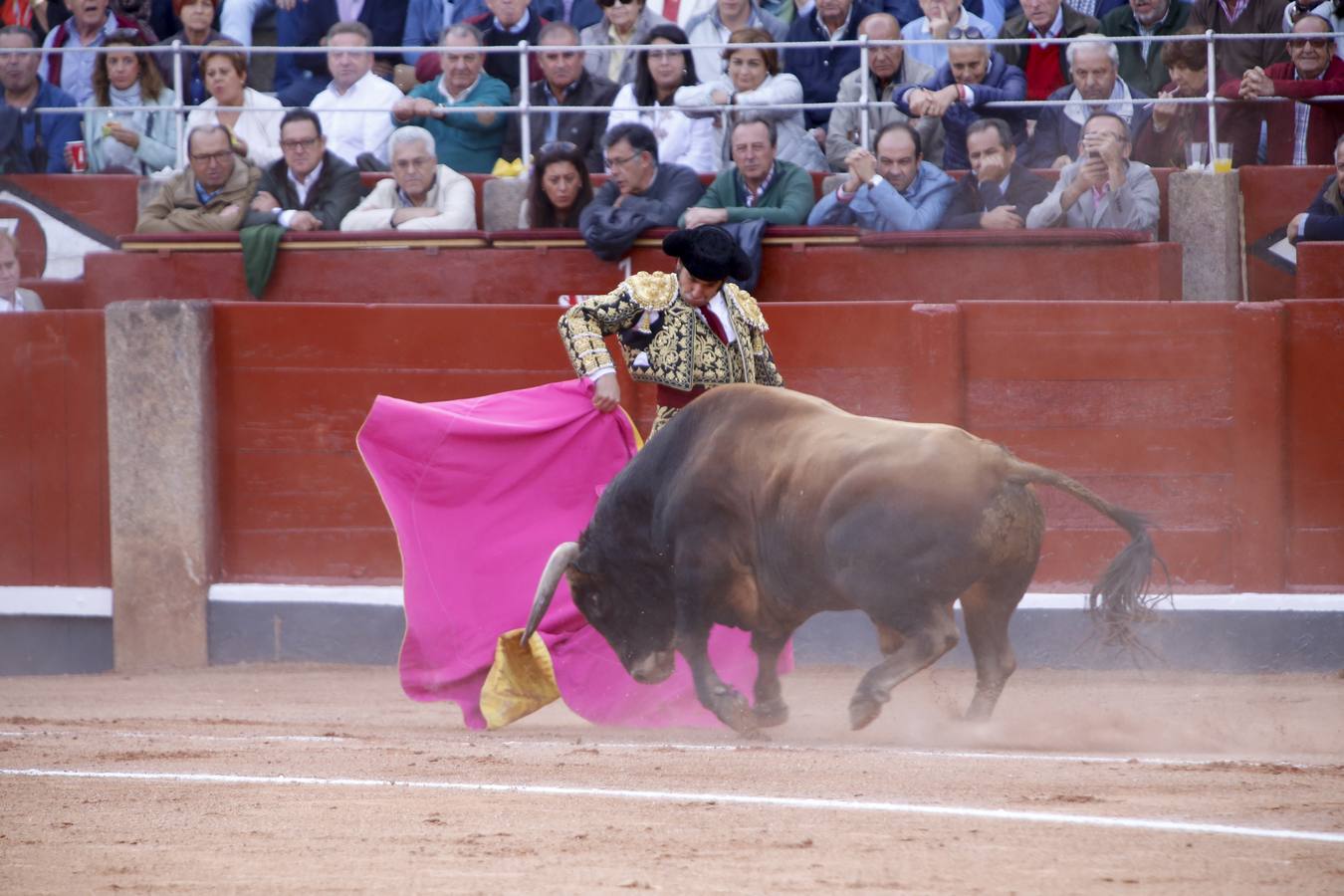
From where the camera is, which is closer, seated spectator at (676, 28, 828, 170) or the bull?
the bull

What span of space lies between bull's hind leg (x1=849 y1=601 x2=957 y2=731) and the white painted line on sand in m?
0.88

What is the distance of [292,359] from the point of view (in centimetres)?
753

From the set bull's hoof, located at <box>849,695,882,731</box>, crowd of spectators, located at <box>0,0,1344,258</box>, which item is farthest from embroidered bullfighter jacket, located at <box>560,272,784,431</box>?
crowd of spectators, located at <box>0,0,1344,258</box>

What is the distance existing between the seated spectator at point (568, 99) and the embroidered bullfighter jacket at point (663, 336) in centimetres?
300

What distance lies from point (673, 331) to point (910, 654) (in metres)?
1.32

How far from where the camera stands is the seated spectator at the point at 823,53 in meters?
8.34

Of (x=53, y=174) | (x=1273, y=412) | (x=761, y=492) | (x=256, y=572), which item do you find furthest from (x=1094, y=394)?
(x=53, y=174)

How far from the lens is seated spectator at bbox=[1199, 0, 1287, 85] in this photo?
26.0 feet

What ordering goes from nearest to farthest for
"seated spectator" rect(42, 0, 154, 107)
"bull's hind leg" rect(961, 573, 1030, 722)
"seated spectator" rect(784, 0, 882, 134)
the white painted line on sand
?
the white painted line on sand < "bull's hind leg" rect(961, 573, 1030, 722) < "seated spectator" rect(784, 0, 882, 134) < "seated spectator" rect(42, 0, 154, 107)

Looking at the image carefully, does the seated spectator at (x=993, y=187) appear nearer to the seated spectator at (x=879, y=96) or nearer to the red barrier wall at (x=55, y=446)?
the seated spectator at (x=879, y=96)

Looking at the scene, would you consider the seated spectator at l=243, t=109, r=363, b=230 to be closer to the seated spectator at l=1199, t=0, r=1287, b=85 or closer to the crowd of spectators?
the crowd of spectators

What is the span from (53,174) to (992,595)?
591 centimetres

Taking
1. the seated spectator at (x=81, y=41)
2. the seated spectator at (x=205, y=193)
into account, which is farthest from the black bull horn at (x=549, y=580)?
the seated spectator at (x=81, y=41)

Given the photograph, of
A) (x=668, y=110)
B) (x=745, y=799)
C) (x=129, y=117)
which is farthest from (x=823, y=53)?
(x=745, y=799)
